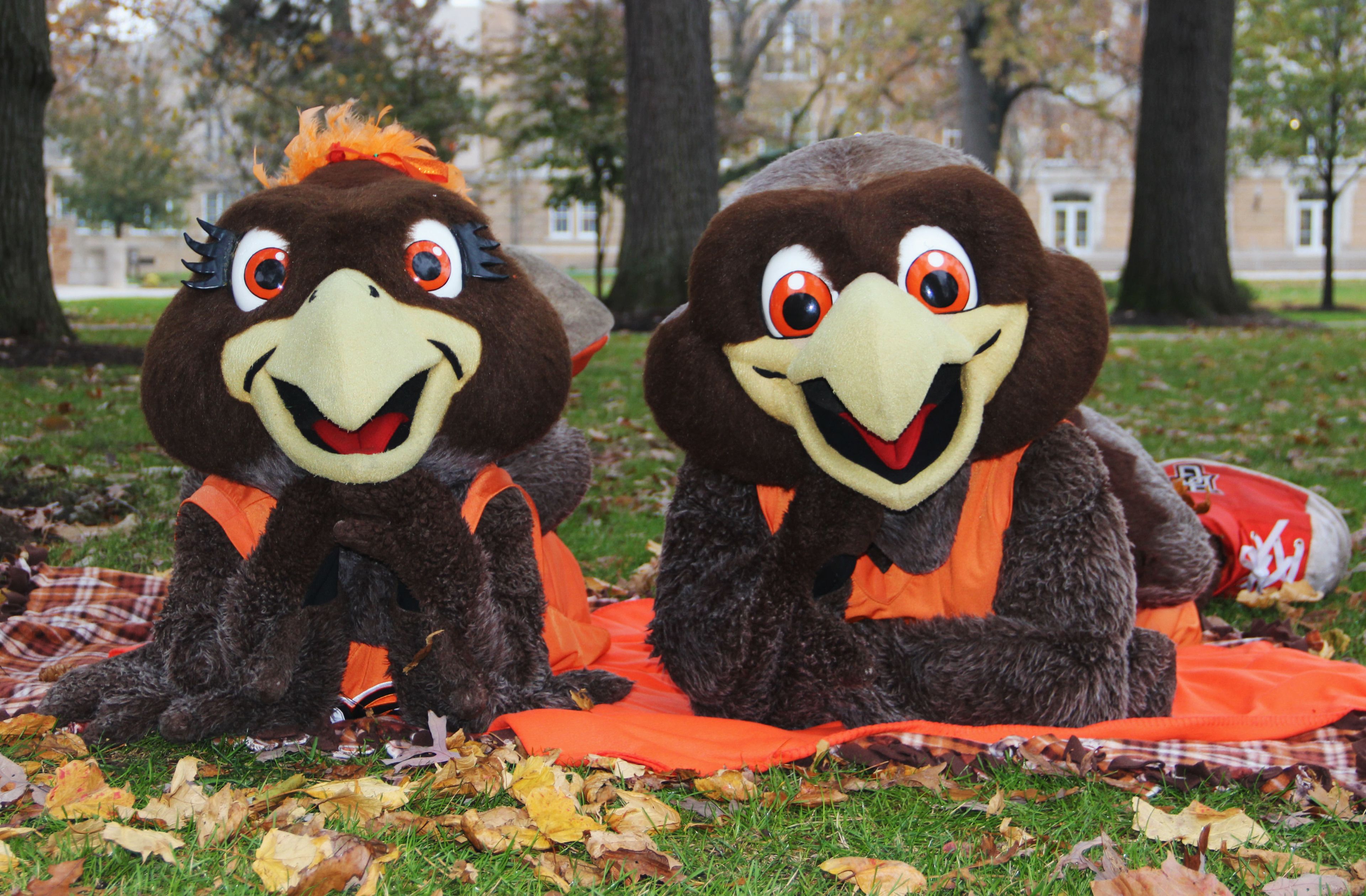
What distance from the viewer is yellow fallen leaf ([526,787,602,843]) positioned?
7.84 feet

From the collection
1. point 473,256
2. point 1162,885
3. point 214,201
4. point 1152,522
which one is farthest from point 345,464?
point 214,201

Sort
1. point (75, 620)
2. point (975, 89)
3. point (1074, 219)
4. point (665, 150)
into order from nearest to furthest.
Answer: point (75, 620) → point (665, 150) → point (975, 89) → point (1074, 219)

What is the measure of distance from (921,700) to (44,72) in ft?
29.4

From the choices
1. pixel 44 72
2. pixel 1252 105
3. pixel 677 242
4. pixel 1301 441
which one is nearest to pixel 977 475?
pixel 1301 441

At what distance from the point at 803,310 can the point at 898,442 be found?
0.36 m

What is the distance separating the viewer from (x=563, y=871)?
2.30 metres

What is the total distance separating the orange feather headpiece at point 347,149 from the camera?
3.08m

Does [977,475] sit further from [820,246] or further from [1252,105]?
[1252,105]

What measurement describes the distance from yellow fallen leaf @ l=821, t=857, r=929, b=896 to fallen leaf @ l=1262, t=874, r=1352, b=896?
2.06 feet

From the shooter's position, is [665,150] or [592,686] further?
[665,150]

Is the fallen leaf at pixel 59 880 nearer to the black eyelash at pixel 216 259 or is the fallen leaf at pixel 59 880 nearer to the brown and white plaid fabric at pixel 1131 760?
the black eyelash at pixel 216 259

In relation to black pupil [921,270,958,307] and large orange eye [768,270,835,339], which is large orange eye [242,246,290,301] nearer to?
large orange eye [768,270,835,339]

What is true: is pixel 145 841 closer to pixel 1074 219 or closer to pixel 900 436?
pixel 900 436

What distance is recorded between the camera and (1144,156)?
48.4 ft
